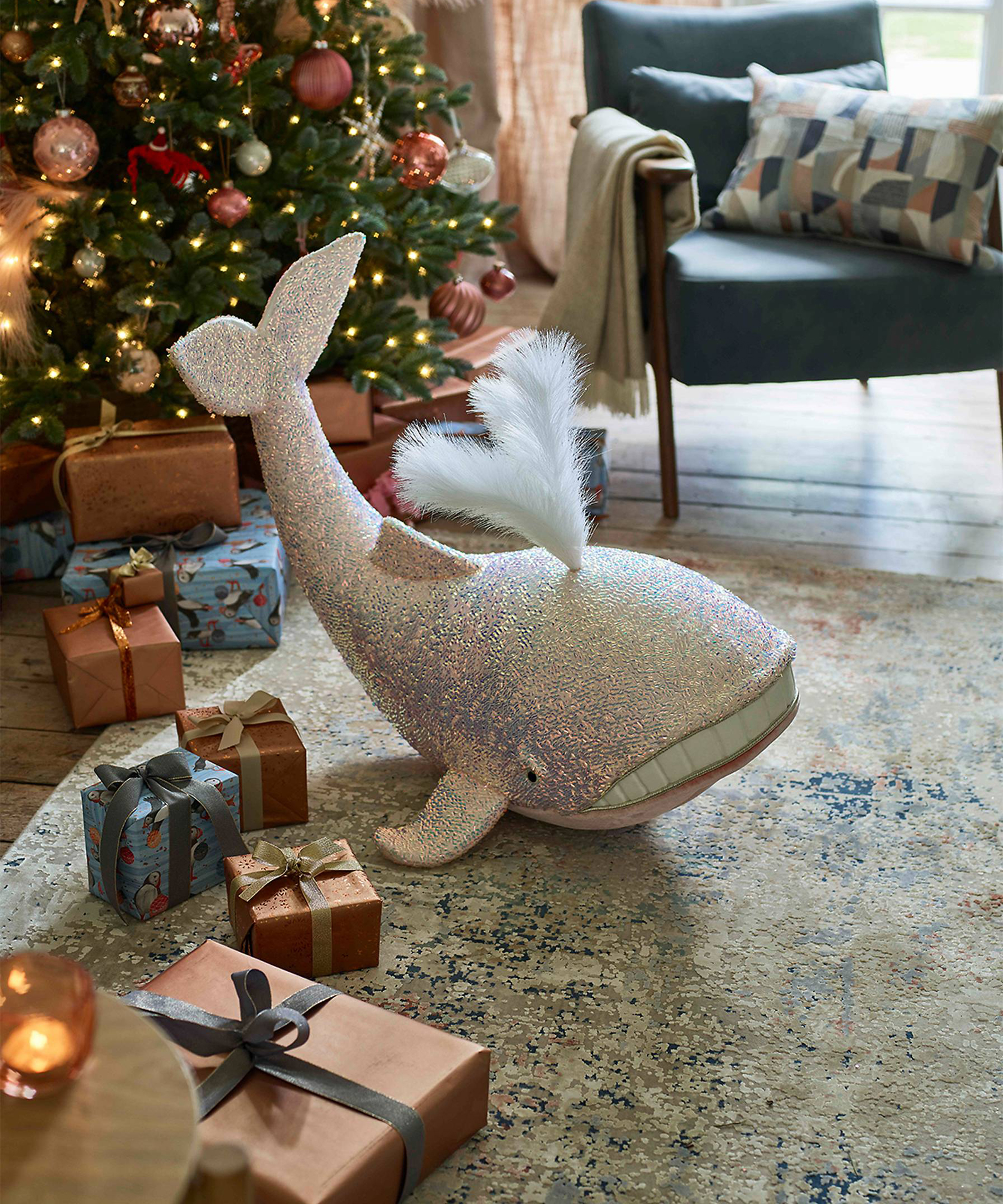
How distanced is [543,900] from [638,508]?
1.29 m

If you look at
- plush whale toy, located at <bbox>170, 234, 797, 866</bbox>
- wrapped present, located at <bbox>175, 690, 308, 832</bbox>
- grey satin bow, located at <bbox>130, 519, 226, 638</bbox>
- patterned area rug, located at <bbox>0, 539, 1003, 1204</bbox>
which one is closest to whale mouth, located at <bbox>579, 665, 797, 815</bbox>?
plush whale toy, located at <bbox>170, 234, 797, 866</bbox>

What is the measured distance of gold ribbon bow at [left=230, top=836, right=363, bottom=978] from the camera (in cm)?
130

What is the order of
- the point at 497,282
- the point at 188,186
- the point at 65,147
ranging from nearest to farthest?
the point at 65,147, the point at 188,186, the point at 497,282

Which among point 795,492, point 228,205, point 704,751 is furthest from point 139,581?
point 795,492

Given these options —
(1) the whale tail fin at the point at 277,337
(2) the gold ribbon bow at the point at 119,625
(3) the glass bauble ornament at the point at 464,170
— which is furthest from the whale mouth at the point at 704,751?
(3) the glass bauble ornament at the point at 464,170

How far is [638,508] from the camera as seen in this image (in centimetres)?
260

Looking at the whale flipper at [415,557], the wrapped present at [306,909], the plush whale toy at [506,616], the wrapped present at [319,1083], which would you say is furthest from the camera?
the whale flipper at [415,557]

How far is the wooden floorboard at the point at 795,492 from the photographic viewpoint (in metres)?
1.95

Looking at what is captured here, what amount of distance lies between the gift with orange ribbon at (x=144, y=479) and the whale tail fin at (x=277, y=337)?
513 millimetres

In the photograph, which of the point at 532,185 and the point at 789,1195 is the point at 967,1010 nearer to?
the point at 789,1195

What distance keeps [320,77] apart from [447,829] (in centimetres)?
134

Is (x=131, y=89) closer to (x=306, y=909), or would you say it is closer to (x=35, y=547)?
(x=35, y=547)

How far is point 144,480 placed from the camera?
6.70 ft

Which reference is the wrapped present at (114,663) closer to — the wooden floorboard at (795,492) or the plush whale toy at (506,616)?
the wooden floorboard at (795,492)
